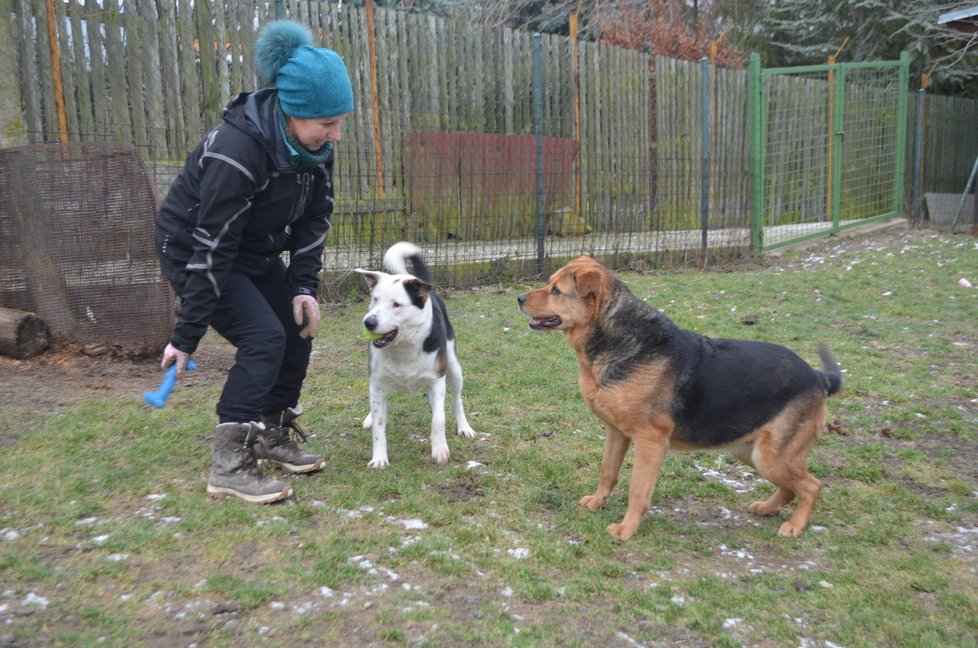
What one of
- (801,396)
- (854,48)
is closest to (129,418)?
(801,396)

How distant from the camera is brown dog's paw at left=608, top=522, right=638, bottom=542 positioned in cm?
384

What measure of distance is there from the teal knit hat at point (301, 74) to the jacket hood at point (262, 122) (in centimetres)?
8

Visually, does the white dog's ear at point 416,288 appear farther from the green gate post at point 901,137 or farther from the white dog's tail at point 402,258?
the green gate post at point 901,137

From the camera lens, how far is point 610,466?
425 centimetres

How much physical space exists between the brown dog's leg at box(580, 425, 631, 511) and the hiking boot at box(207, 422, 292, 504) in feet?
5.38

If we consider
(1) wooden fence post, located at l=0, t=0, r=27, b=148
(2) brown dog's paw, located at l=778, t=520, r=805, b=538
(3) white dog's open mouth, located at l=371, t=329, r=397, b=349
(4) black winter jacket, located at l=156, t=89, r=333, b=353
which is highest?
(1) wooden fence post, located at l=0, t=0, r=27, b=148

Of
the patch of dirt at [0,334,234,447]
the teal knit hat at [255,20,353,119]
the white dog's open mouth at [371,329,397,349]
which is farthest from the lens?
the patch of dirt at [0,334,234,447]

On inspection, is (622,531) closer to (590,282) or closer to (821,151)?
(590,282)

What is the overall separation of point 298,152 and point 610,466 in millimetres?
2342

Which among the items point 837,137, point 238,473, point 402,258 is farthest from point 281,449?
point 837,137

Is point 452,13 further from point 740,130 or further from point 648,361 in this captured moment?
point 648,361

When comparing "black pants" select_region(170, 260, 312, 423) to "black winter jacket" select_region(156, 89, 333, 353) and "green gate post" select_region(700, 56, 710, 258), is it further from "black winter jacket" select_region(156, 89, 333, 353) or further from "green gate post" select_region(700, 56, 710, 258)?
"green gate post" select_region(700, 56, 710, 258)

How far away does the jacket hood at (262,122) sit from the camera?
12.4 feet

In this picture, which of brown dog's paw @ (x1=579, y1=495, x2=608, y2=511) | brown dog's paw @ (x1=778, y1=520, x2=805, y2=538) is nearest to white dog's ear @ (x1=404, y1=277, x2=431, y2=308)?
brown dog's paw @ (x1=579, y1=495, x2=608, y2=511)
